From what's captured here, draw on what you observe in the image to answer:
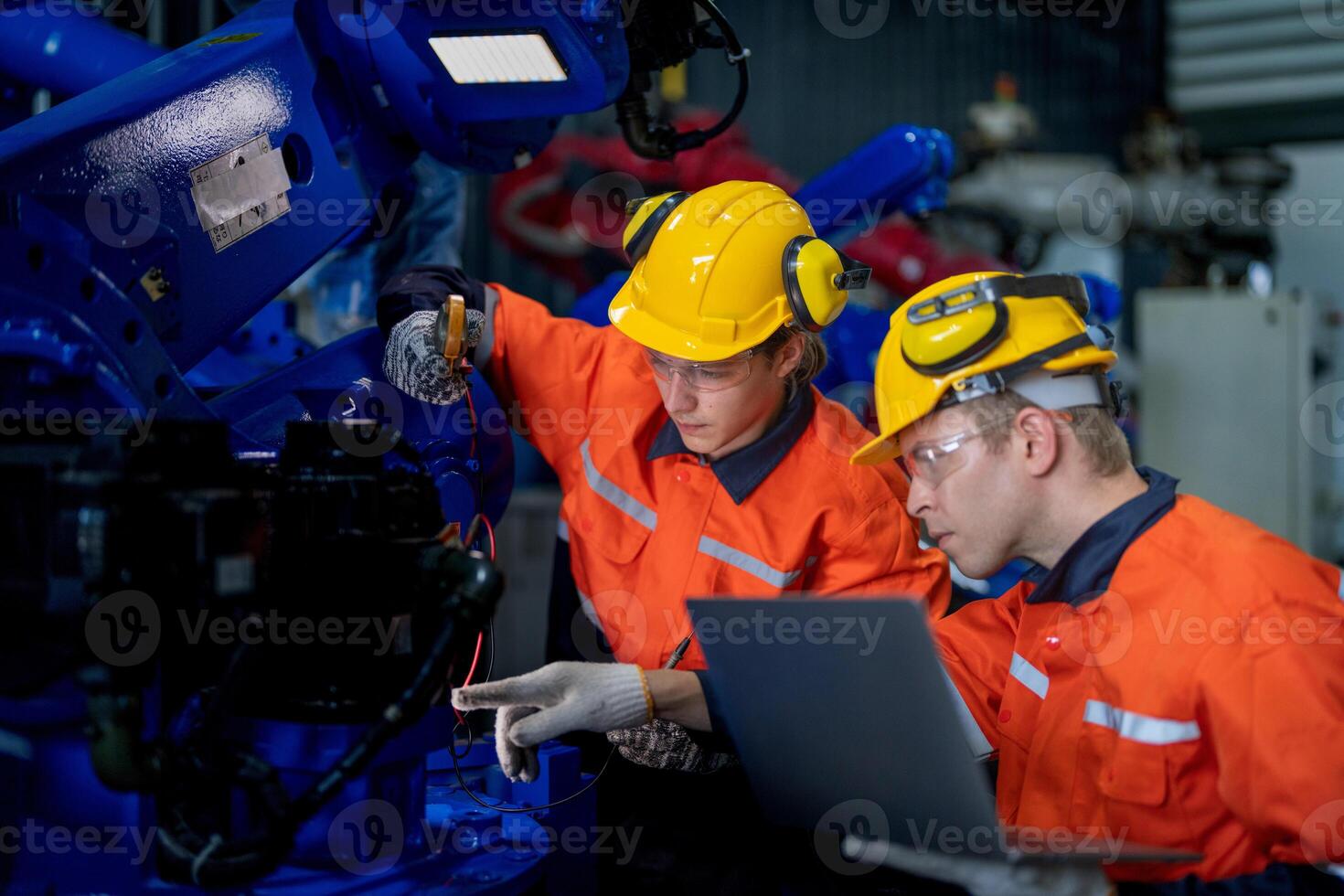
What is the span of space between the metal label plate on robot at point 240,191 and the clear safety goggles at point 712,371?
2.01 feet

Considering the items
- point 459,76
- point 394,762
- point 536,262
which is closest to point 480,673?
point 394,762

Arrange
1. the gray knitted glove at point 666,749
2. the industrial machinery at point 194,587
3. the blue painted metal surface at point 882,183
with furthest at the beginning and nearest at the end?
1. the blue painted metal surface at point 882,183
2. the gray knitted glove at point 666,749
3. the industrial machinery at point 194,587

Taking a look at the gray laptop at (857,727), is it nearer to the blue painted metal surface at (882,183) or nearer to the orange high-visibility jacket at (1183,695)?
the orange high-visibility jacket at (1183,695)

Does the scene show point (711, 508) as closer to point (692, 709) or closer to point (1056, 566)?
point (692, 709)

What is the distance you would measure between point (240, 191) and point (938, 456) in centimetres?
102

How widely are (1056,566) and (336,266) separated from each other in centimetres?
215

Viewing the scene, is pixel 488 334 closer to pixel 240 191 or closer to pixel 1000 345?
pixel 240 191

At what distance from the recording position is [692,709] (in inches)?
66.7

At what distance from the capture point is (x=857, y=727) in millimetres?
1300

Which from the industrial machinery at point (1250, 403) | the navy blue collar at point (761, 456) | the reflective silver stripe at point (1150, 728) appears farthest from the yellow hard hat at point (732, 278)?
the industrial machinery at point (1250, 403)

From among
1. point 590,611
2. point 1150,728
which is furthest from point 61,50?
point 1150,728

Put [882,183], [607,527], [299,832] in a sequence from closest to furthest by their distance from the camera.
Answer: [299,832] → [607,527] → [882,183]

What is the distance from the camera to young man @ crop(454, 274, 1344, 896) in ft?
4.02

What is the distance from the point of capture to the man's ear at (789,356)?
1.93 meters
